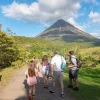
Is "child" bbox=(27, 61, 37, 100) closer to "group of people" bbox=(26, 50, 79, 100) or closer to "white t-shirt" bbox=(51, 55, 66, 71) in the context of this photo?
"group of people" bbox=(26, 50, 79, 100)

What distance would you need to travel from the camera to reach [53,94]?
13750 mm

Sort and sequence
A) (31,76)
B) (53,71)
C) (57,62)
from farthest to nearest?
1. (53,71)
2. (57,62)
3. (31,76)

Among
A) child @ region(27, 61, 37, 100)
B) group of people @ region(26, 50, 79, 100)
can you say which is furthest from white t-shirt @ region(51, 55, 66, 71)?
child @ region(27, 61, 37, 100)

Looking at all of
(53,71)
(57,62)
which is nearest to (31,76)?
(57,62)

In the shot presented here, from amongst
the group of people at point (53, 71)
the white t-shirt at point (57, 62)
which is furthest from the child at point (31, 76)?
the white t-shirt at point (57, 62)

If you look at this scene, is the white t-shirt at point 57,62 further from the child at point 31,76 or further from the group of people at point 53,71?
the child at point 31,76

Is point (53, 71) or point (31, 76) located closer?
point (31, 76)

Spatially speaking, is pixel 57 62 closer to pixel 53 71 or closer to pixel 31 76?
pixel 53 71

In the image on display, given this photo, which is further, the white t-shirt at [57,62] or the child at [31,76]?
the white t-shirt at [57,62]

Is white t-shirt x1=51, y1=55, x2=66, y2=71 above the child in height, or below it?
above

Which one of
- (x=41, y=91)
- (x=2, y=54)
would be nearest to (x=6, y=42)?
(x=2, y=54)

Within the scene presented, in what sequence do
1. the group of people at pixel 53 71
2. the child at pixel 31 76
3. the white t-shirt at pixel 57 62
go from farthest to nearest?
the white t-shirt at pixel 57 62
the group of people at pixel 53 71
the child at pixel 31 76

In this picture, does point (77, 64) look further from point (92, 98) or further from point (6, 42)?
point (6, 42)

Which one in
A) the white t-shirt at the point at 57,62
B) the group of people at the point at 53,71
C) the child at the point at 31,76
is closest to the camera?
the child at the point at 31,76
